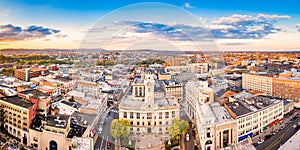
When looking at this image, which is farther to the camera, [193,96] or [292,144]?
[292,144]

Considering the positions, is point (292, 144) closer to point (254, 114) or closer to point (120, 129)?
point (254, 114)

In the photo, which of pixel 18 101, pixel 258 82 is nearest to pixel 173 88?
pixel 18 101

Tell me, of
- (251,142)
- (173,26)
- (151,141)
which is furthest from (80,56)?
(251,142)

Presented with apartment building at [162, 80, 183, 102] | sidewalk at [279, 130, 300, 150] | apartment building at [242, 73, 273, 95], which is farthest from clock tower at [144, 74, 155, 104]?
apartment building at [242, 73, 273, 95]

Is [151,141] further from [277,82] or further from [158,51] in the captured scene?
[277,82]

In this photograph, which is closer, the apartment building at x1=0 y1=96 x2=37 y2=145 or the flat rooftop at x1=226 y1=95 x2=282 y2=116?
the apartment building at x1=0 y1=96 x2=37 y2=145

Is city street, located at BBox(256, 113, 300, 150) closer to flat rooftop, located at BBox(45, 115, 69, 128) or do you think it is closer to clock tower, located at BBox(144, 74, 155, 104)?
clock tower, located at BBox(144, 74, 155, 104)
